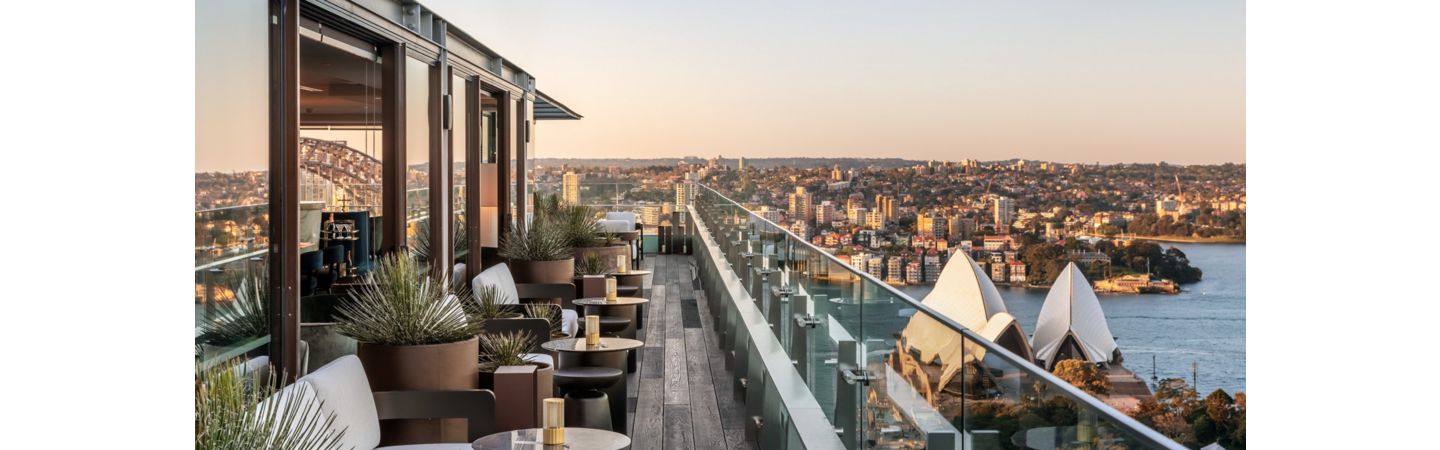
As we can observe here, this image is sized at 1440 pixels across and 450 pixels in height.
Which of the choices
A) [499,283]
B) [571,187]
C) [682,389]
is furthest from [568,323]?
[571,187]

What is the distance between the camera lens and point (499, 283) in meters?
7.28

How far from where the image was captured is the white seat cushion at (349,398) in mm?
3648

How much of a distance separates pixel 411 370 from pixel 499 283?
2.83 m

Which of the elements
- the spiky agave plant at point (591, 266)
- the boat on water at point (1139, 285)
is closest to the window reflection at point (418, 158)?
the spiky agave plant at point (591, 266)

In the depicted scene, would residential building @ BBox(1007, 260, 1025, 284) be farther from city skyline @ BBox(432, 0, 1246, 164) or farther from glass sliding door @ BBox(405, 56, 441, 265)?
glass sliding door @ BBox(405, 56, 441, 265)

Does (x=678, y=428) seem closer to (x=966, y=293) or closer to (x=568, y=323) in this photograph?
(x=568, y=323)

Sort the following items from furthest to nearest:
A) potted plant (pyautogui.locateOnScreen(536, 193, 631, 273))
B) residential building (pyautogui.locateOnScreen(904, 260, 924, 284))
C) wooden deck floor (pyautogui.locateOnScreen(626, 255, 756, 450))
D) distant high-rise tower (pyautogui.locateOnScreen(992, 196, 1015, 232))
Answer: residential building (pyautogui.locateOnScreen(904, 260, 924, 284)) → distant high-rise tower (pyautogui.locateOnScreen(992, 196, 1015, 232)) → potted plant (pyautogui.locateOnScreen(536, 193, 631, 273)) → wooden deck floor (pyautogui.locateOnScreen(626, 255, 756, 450))

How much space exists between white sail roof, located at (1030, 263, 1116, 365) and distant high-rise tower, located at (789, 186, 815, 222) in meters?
19.7

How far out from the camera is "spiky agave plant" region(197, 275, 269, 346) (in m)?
3.71

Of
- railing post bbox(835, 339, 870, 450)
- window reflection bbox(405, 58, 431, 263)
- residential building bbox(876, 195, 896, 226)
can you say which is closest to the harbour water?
residential building bbox(876, 195, 896, 226)

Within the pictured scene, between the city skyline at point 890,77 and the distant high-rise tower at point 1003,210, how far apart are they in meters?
2.23
